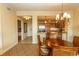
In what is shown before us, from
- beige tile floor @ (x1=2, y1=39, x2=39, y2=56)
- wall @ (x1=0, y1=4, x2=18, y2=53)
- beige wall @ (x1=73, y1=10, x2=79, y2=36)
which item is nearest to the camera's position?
beige tile floor @ (x1=2, y1=39, x2=39, y2=56)

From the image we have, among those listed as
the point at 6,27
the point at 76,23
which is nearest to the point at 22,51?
the point at 6,27

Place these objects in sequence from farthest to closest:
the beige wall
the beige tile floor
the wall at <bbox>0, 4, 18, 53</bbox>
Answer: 1. the beige wall
2. the wall at <bbox>0, 4, 18, 53</bbox>
3. the beige tile floor

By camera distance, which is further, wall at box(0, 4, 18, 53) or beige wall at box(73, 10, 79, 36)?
beige wall at box(73, 10, 79, 36)

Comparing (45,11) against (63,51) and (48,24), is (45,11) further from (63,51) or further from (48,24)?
(63,51)

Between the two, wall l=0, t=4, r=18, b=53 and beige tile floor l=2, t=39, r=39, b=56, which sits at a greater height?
wall l=0, t=4, r=18, b=53

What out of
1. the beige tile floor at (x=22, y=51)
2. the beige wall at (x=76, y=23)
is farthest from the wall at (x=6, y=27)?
the beige wall at (x=76, y=23)

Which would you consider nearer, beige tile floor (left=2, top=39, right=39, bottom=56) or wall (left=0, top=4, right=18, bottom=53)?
beige tile floor (left=2, top=39, right=39, bottom=56)

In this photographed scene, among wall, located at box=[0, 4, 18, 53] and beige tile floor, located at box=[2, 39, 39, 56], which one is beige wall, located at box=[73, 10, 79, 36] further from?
wall, located at box=[0, 4, 18, 53]

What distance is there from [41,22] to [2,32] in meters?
6.54

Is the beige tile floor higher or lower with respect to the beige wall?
lower

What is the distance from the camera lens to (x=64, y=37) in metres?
9.09

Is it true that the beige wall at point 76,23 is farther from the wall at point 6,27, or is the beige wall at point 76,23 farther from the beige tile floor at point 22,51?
the wall at point 6,27

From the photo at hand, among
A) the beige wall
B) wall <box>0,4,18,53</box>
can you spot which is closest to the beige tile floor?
wall <box>0,4,18,53</box>

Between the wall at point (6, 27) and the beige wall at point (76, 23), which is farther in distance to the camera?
the beige wall at point (76, 23)
